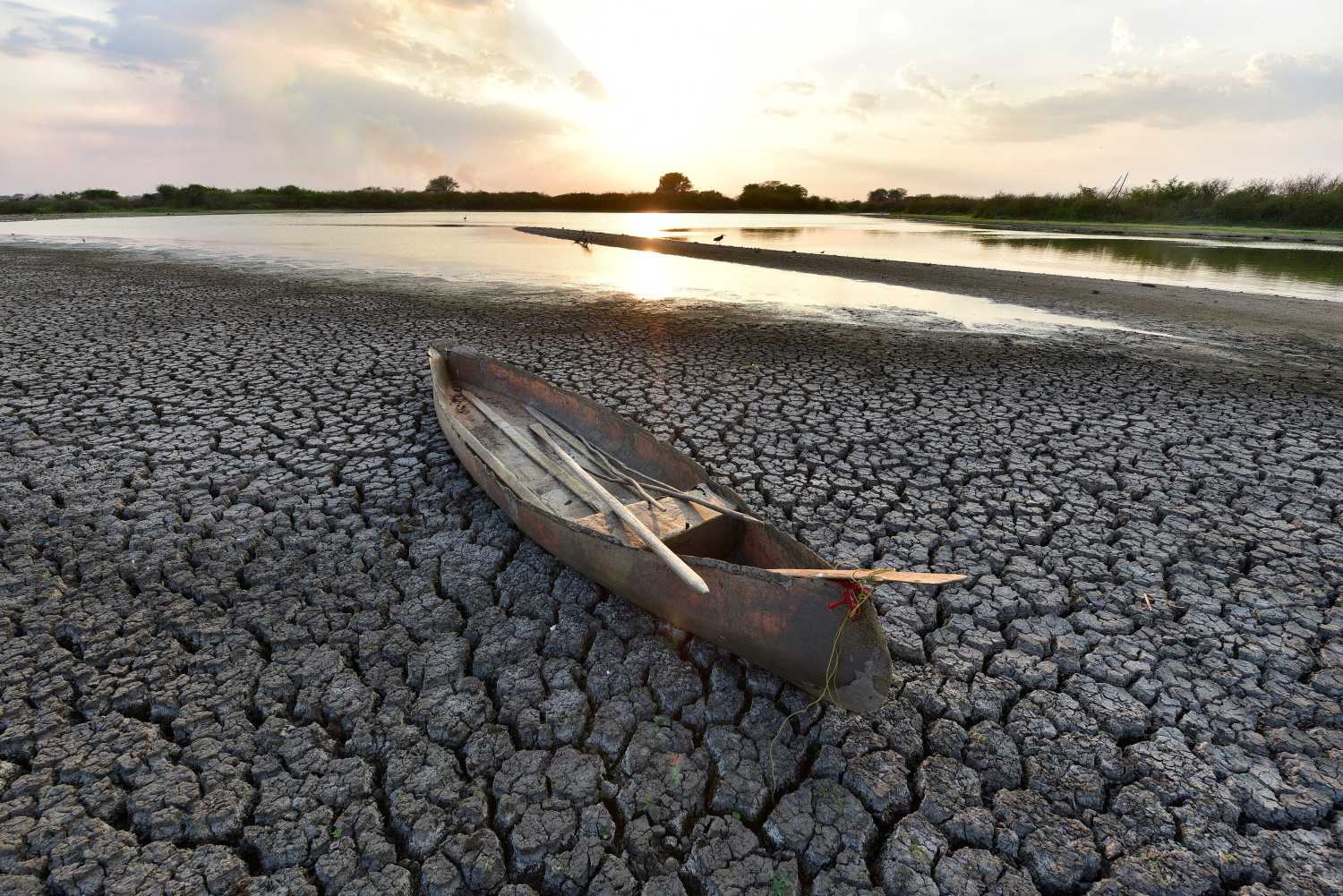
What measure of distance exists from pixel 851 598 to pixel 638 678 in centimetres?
110

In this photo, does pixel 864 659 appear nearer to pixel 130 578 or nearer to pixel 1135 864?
pixel 1135 864

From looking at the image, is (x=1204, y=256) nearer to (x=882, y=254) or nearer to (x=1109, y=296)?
(x=882, y=254)

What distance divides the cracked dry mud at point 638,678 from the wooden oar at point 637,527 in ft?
1.55

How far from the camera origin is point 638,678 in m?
2.79

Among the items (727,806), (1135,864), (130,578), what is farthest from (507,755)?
(130,578)

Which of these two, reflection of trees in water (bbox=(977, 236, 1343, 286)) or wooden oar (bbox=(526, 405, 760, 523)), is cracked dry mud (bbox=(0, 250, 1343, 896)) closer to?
wooden oar (bbox=(526, 405, 760, 523))

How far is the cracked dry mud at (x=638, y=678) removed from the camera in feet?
6.73

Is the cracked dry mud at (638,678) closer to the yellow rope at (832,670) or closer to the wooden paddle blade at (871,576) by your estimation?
the yellow rope at (832,670)

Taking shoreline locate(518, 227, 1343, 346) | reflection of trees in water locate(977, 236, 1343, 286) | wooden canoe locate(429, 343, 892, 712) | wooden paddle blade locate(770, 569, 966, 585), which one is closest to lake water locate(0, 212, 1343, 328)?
reflection of trees in water locate(977, 236, 1343, 286)

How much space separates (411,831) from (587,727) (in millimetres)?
720

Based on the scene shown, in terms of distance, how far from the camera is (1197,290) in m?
15.7

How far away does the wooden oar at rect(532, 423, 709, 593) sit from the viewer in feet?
8.64

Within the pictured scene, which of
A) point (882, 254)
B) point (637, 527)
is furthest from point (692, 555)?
point (882, 254)

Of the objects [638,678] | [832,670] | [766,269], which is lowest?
[638,678]
